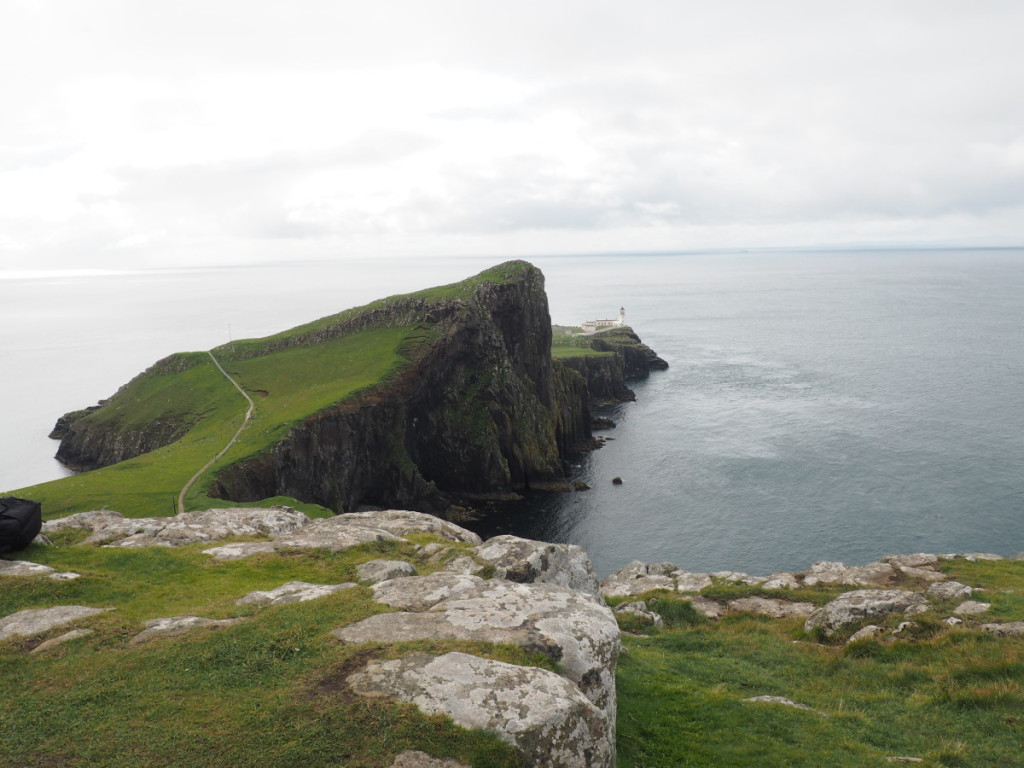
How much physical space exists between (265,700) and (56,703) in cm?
412

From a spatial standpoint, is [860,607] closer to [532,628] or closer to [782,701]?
[782,701]

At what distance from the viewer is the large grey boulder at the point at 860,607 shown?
24172 mm

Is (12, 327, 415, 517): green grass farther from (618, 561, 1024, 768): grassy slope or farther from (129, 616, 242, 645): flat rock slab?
(618, 561, 1024, 768): grassy slope

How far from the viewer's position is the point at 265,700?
11875mm

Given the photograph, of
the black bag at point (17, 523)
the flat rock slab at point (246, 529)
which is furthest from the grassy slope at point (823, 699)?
the black bag at point (17, 523)

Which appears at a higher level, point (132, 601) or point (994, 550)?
point (132, 601)

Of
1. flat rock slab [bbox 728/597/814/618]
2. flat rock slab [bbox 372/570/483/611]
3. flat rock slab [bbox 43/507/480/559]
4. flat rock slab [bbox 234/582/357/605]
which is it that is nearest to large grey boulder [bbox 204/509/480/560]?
flat rock slab [bbox 43/507/480/559]

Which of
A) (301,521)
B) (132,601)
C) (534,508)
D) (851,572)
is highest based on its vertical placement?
(132,601)

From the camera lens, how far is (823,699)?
60.9 ft

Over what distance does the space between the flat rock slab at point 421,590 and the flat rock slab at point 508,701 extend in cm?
378

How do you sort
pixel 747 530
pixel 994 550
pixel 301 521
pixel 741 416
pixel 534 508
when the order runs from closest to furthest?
pixel 301 521, pixel 994 550, pixel 747 530, pixel 534 508, pixel 741 416

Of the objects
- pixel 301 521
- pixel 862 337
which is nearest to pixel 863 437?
pixel 301 521

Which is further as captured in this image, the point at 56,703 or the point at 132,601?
the point at 132,601

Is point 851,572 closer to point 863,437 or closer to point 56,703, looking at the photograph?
point 56,703
